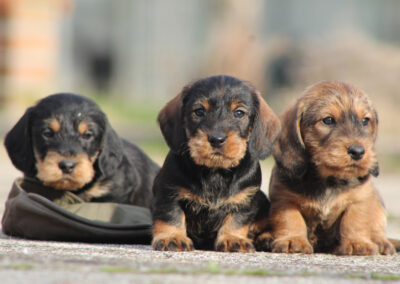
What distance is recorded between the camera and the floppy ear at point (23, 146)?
243 inches

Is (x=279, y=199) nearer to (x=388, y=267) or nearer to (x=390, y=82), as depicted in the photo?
(x=388, y=267)

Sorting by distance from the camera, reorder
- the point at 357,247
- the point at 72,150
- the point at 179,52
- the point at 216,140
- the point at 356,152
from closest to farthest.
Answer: the point at 216,140, the point at 356,152, the point at 357,247, the point at 72,150, the point at 179,52

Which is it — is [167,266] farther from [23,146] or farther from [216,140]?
[23,146]

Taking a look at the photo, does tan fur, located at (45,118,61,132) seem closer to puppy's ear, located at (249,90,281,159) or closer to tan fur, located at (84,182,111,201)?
tan fur, located at (84,182,111,201)

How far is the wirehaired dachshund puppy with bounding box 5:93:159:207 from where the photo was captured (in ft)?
19.3

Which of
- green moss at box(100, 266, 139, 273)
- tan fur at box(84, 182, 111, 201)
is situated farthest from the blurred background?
green moss at box(100, 266, 139, 273)

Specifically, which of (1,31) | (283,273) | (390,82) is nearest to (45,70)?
(1,31)

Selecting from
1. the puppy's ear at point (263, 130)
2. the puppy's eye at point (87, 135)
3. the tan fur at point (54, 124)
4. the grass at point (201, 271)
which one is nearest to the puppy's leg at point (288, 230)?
the puppy's ear at point (263, 130)

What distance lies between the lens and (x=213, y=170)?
205 inches

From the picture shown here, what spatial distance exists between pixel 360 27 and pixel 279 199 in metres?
21.3

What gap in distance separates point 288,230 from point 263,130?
75 cm

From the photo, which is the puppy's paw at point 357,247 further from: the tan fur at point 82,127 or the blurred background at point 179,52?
the blurred background at point 179,52

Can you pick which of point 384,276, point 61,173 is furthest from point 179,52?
→ point 384,276

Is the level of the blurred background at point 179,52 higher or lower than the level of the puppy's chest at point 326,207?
lower
